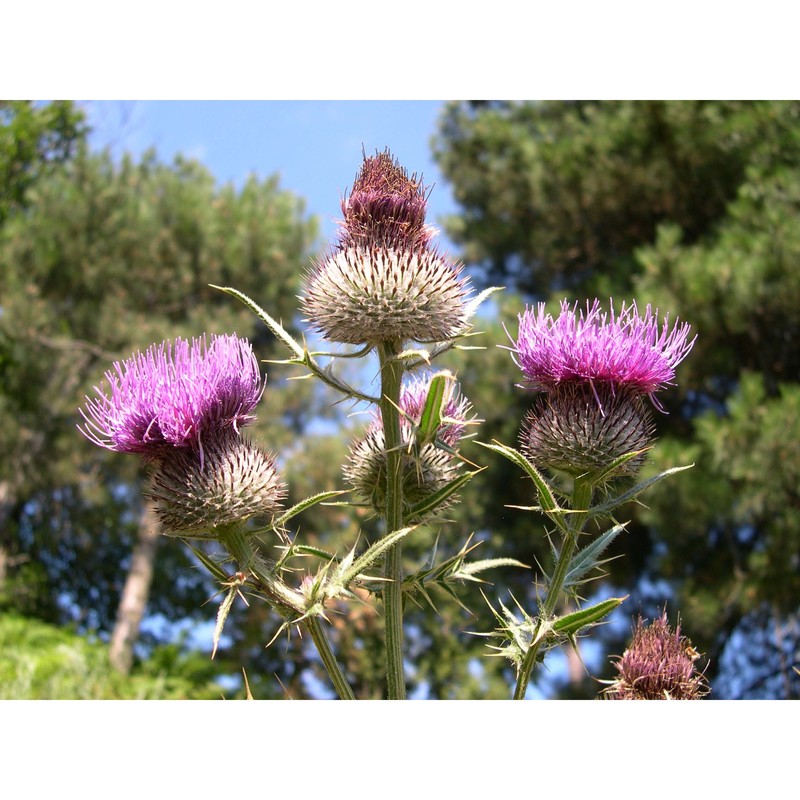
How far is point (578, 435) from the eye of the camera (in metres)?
2.46

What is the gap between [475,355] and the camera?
13.8 meters

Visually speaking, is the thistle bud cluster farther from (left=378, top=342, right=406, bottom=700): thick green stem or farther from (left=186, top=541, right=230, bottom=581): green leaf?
(left=186, top=541, right=230, bottom=581): green leaf

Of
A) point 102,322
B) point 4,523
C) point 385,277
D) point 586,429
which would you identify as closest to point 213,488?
point 385,277

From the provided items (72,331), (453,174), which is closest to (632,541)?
(453,174)

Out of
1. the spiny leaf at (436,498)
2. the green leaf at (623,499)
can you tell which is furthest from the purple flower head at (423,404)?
the green leaf at (623,499)

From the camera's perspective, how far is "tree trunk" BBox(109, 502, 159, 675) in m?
16.2

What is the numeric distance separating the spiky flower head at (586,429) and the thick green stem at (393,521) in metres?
0.47

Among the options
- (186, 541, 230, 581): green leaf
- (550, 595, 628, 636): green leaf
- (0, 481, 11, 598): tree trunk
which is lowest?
(550, 595, 628, 636): green leaf

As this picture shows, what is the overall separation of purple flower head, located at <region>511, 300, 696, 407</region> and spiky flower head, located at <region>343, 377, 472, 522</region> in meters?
Answer: 0.29

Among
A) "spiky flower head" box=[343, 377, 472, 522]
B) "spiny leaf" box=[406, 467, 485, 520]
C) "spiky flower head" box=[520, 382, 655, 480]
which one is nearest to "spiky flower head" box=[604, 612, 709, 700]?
"spiky flower head" box=[520, 382, 655, 480]

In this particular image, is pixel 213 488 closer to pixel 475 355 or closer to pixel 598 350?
pixel 598 350

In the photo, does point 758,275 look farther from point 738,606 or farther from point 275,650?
point 275,650

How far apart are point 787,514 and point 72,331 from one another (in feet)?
40.5

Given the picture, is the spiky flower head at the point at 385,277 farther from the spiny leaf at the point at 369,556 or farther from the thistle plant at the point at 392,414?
the spiny leaf at the point at 369,556
